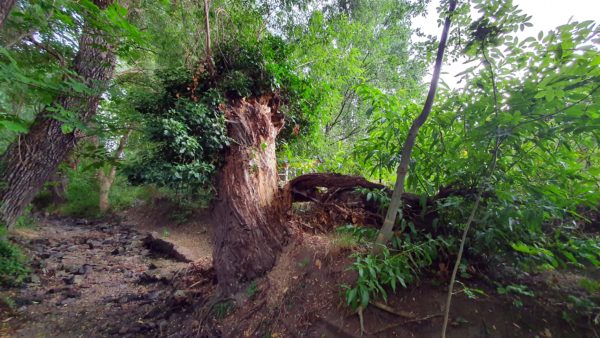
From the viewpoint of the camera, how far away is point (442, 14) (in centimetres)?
203

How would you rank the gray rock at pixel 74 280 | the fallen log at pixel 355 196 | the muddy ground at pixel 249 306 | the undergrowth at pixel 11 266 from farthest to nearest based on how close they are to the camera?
the gray rock at pixel 74 280, the undergrowth at pixel 11 266, the fallen log at pixel 355 196, the muddy ground at pixel 249 306

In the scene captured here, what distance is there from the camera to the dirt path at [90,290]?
3.39m

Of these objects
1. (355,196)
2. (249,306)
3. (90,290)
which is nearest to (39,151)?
(90,290)

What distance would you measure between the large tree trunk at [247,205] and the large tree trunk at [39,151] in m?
1.84

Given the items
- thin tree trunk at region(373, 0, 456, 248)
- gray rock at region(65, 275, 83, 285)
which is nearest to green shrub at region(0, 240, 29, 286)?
gray rock at region(65, 275, 83, 285)

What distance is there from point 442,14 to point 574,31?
30.7 inches

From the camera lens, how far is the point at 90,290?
15.4ft

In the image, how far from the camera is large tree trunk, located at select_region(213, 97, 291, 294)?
3434 mm

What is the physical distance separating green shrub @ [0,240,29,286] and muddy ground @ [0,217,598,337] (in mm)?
200

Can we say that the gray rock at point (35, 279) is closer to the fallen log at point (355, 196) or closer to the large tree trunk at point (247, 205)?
the large tree trunk at point (247, 205)

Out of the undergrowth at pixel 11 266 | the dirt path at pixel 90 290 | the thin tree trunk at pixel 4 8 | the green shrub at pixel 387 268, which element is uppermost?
the thin tree trunk at pixel 4 8

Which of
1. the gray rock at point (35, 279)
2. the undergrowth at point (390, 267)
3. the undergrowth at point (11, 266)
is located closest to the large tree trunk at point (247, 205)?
the undergrowth at point (390, 267)

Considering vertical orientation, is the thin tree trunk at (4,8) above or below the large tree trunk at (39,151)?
above

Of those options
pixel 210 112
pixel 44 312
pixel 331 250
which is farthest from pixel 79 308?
pixel 331 250
